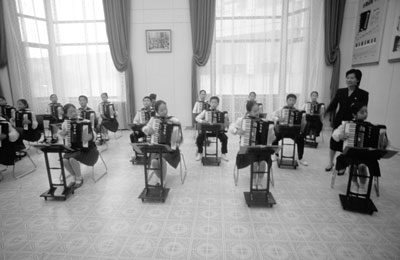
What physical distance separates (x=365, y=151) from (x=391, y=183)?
5.51 ft

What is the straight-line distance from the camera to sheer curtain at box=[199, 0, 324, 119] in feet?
21.3

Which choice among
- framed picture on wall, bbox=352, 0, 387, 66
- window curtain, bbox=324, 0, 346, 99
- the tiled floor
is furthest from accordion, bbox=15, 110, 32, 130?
framed picture on wall, bbox=352, 0, 387, 66

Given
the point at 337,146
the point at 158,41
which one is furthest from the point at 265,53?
the point at 337,146

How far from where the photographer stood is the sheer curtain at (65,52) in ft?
22.2

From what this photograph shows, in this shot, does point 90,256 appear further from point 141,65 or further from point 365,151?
point 141,65

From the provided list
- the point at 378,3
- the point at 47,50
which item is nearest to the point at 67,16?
the point at 47,50

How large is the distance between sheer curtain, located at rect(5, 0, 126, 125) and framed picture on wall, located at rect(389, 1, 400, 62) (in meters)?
7.08

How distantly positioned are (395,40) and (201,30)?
4651 millimetres

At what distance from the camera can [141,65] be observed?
23.6 ft

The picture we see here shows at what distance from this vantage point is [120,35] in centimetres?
682

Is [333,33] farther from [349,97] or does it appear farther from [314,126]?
[349,97]

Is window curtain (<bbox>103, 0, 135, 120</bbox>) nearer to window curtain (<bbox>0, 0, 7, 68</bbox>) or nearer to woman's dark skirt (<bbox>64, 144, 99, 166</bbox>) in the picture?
window curtain (<bbox>0, 0, 7, 68</bbox>)

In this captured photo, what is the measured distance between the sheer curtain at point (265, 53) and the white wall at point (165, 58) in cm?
69

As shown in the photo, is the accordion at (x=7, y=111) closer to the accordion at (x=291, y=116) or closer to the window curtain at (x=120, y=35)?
the window curtain at (x=120, y=35)
